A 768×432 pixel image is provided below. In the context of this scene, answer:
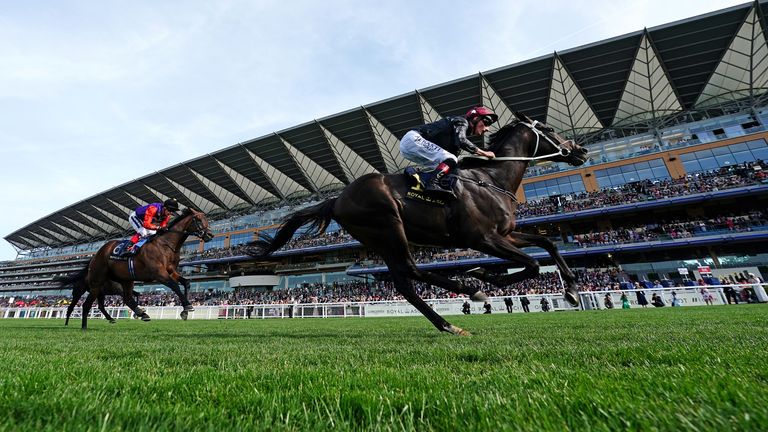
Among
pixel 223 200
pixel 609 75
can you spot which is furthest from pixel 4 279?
pixel 609 75

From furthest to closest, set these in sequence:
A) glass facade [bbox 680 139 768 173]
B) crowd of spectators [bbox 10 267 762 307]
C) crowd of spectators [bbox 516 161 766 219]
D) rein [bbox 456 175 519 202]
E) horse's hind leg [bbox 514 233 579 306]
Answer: glass facade [bbox 680 139 768 173] < crowd of spectators [bbox 516 161 766 219] < crowd of spectators [bbox 10 267 762 307] < rein [bbox 456 175 519 202] < horse's hind leg [bbox 514 233 579 306]

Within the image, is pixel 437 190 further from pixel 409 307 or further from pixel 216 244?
pixel 216 244

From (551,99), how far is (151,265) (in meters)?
37.0

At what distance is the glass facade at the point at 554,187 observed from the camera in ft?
119

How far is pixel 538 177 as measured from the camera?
1508 inches

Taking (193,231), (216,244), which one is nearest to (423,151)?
(193,231)

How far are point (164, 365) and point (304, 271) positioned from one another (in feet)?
147

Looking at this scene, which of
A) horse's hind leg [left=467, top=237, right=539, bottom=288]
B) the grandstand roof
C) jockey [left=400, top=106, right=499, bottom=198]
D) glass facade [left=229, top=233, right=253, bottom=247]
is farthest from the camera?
glass facade [left=229, top=233, right=253, bottom=247]

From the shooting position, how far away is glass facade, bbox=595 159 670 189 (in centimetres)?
3359

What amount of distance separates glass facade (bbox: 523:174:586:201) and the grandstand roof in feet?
19.6

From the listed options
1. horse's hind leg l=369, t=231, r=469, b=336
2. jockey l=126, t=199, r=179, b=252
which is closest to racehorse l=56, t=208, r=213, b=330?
jockey l=126, t=199, r=179, b=252

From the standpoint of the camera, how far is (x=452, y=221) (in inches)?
191

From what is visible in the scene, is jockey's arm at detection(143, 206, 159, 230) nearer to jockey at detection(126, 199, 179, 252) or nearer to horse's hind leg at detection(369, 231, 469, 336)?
jockey at detection(126, 199, 179, 252)

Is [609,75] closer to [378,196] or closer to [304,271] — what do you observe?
[378,196]
